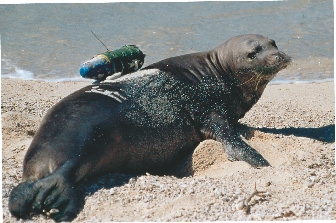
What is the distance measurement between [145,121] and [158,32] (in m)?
6.76

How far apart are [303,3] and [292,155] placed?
27.4 ft

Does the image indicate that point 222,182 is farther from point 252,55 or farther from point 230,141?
point 252,55

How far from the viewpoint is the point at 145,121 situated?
20.6 feet

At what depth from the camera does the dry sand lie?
4.96m

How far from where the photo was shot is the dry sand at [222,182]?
4.96m

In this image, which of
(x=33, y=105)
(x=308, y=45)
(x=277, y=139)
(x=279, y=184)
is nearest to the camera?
(x=279, y=184)

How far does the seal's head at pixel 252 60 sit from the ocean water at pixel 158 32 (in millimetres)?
3484

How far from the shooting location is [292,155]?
6.54 m

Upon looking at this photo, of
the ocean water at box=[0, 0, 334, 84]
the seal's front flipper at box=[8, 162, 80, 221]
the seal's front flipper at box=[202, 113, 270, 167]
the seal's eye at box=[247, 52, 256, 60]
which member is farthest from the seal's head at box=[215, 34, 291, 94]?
the ocean water at box=[0, 0, 334, 84]

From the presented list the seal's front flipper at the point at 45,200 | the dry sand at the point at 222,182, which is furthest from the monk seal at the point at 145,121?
the dry sand at the point at 222,182

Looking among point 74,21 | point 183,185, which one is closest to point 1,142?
point 183,185

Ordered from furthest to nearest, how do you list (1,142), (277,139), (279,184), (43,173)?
(277,139), (1,142), (279,184), (43,173)

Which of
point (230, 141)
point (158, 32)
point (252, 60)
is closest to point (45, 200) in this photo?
point (230, 141)

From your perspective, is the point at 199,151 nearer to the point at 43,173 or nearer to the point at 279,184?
the point at 279,184
